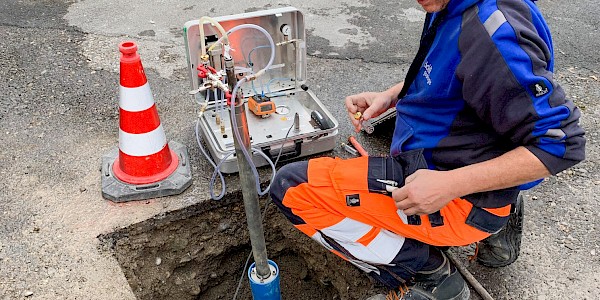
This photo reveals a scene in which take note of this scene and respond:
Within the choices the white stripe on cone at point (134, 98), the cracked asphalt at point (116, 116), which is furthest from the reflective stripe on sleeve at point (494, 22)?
the white stripe on cone at point (134, 98)

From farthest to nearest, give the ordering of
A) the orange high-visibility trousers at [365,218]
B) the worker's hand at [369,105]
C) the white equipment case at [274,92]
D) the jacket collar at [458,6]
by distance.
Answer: the white equipment case at [274,92] → the worker's hand at [369,105] → the orange high-visibility trousers at [365,218] → the jacket collar at [458,6]

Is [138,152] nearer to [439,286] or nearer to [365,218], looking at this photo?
[365,218]

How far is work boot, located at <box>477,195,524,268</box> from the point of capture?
8.09 feet

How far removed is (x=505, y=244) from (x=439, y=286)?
1.35ft

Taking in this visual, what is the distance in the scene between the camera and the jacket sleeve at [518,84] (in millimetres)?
1677

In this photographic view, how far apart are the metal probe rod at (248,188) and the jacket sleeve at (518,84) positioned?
31.1 inches

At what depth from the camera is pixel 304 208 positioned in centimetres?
229

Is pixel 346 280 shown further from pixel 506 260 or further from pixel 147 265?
pixel 147 265

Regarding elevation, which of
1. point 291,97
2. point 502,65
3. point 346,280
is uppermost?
point 502,65

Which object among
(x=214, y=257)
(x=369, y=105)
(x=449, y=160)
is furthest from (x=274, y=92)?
(x=449, y=160)

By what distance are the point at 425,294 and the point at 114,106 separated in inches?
91.6

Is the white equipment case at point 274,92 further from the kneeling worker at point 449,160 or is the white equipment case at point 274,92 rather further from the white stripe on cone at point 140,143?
the kneeling worker at point 449,160

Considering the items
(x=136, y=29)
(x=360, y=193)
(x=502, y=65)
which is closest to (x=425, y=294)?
(x=360, y=193)

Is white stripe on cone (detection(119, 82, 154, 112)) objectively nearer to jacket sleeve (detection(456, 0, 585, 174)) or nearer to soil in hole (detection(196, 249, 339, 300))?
soil in hole (detection(196, 249, 339, 300))
